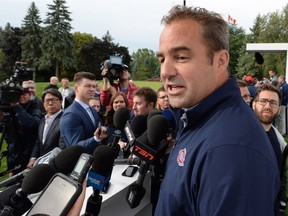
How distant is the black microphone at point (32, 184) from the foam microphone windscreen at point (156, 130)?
0.78 metres

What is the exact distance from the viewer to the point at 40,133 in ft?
14.7

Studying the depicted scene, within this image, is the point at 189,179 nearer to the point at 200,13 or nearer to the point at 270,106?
the point at 200,13

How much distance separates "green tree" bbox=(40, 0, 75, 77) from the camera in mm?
46875

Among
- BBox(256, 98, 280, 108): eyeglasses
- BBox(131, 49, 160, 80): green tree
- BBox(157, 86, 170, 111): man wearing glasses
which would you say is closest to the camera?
BBox(256, 98, 280, 108): eyeglasses

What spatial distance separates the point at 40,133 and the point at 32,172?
3041 mm

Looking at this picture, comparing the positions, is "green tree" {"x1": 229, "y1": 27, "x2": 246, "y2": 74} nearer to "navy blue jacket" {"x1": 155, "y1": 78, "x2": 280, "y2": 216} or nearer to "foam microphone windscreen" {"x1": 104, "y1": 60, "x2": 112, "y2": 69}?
"foam microphone windscreen" {"x1": 104, "y1": 60, "x2": 112, "y2": 69}

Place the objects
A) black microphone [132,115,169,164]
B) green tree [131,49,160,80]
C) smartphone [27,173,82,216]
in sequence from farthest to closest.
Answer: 1. green tree [131,49,160,80]
2. black microphone [132,115,169,164]
3. smartphone [27,173,82,216]

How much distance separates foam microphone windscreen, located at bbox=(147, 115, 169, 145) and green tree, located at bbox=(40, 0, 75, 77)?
46327 mm

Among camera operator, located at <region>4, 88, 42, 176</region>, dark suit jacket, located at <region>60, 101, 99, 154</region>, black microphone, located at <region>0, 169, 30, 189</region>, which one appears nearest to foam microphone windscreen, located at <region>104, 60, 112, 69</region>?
camera operator, located at <region>4, 88, 42, 176</region>

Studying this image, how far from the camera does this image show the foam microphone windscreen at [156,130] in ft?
7.05

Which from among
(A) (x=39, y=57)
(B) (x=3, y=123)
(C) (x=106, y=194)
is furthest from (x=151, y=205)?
(A) (x=39, y=57)

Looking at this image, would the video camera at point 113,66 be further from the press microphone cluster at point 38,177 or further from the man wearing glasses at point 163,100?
the press microphone cluster at point 38,177

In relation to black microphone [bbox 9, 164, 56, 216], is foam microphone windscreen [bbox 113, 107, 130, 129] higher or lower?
higher

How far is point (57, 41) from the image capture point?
47.8 meters
